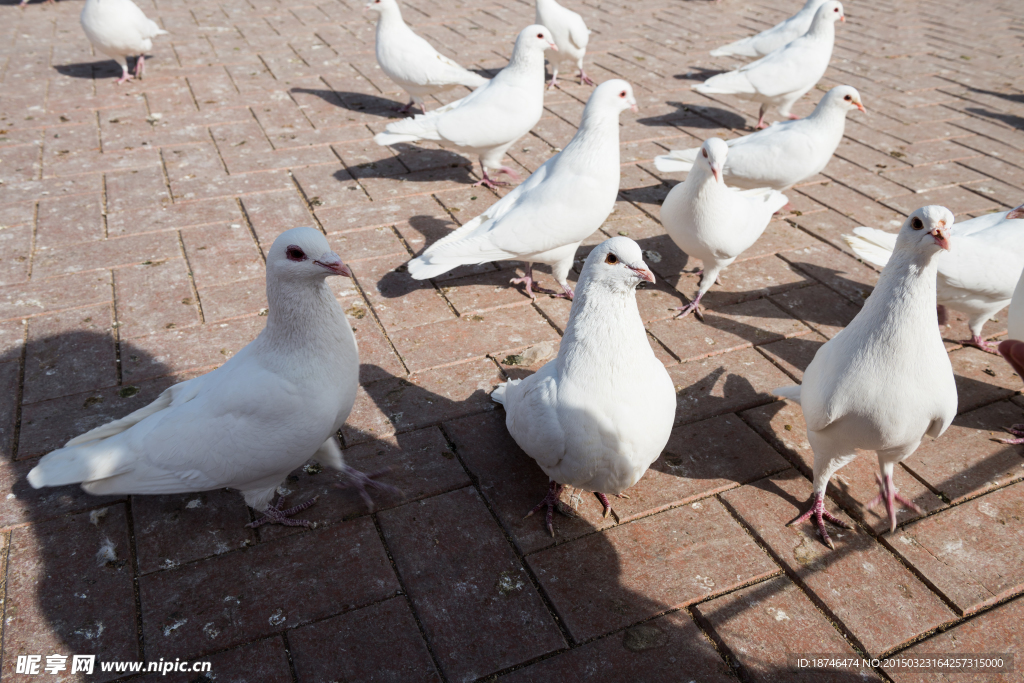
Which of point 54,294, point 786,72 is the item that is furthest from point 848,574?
point 786,72

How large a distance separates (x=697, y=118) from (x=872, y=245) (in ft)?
11.0

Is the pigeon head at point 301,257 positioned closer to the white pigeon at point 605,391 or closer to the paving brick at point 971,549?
the white pigeon at point 605,391

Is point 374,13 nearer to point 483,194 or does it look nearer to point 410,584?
point 483,194

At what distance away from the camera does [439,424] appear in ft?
10.2

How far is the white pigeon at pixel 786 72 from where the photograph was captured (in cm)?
582

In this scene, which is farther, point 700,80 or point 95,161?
point 700,80

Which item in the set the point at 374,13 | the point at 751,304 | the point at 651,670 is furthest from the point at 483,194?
the point at 374,13

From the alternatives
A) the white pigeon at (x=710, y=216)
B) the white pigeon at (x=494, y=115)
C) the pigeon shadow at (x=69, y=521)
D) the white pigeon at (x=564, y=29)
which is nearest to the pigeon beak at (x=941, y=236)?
the white pigeon at (x=710, y=216)

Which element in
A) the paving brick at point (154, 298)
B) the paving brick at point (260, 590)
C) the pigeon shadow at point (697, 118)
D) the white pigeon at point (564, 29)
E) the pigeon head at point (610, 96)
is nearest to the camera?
the paving brick at point (260, 590)

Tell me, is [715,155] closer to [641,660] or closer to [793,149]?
[793,149]

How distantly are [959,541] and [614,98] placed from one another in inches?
114

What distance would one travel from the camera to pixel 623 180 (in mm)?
5293

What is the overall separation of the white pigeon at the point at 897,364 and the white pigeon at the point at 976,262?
1149 mm

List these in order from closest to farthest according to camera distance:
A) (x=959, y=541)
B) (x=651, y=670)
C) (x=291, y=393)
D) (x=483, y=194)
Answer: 1. (x=651, y=670)
2. (x=291, y=393)
3. (x=959, y=541)
4. (x=483, y=194)
